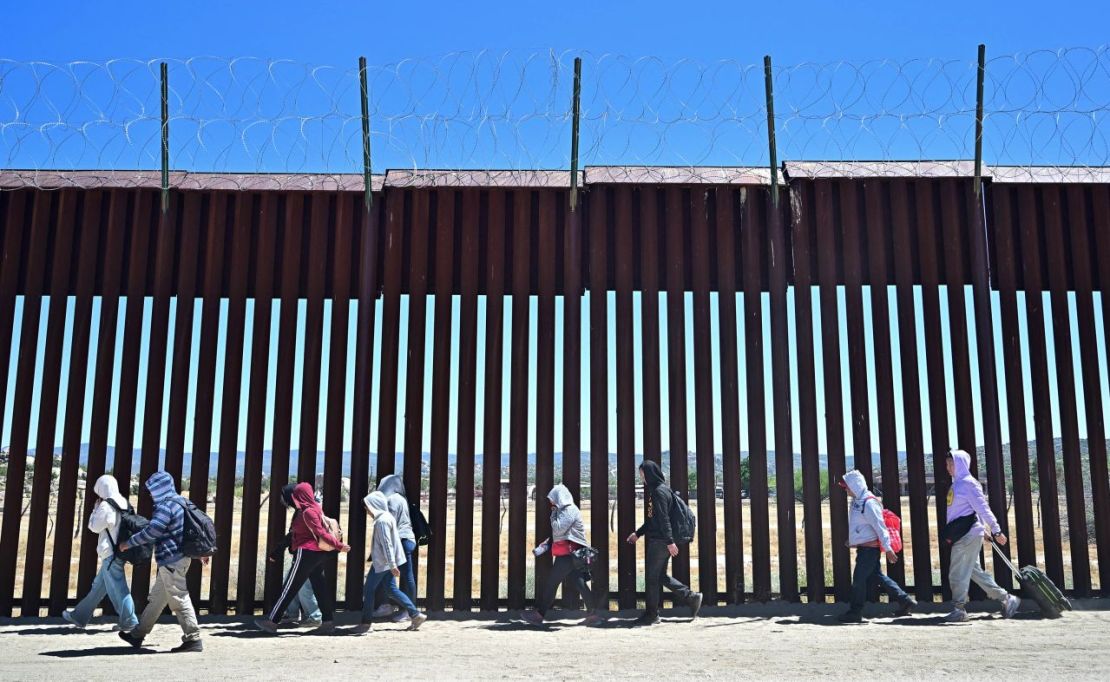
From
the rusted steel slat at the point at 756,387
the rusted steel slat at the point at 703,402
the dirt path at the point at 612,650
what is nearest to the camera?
the dirt path at the point at 612,650

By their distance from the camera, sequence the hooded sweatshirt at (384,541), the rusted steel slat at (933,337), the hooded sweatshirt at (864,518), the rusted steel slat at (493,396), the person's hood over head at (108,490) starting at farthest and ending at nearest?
the rusted steel slat at (933,337)
the rusted steel slat at (493,396)
the hooded sweatshirt at (864,518)
the hooded sweatshirt at (384,541)
the person's hood over head at (108,490)

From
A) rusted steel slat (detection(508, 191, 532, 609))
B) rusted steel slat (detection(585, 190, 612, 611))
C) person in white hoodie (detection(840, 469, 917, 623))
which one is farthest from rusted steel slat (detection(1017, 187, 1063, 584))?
rusted steel slat (detection(508, 191, 532, 609))

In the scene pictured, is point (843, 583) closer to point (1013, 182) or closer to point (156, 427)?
point (1013, 182)

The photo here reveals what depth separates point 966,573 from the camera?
812cm

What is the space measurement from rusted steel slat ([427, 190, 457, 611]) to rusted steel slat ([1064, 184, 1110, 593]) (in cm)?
606

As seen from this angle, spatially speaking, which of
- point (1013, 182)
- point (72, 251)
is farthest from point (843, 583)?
point (72, 251)

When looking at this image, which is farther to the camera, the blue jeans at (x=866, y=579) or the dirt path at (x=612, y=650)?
the blue jeans at (x=866, y=579)

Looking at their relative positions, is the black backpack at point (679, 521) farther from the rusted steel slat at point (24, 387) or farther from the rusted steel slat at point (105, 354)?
the rusted steel slat at point (24, 387)

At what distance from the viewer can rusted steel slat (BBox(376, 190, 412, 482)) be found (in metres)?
8.83

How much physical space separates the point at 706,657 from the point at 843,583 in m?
2.67

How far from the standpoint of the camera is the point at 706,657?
6.61 metres

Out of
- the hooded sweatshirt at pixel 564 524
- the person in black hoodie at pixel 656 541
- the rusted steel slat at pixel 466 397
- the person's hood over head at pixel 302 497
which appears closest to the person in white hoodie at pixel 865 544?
the person in black hoodie at pixel 656 541

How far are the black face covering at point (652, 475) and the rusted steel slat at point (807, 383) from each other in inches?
43.8

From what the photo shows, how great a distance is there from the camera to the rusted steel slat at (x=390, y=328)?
8.83 m
